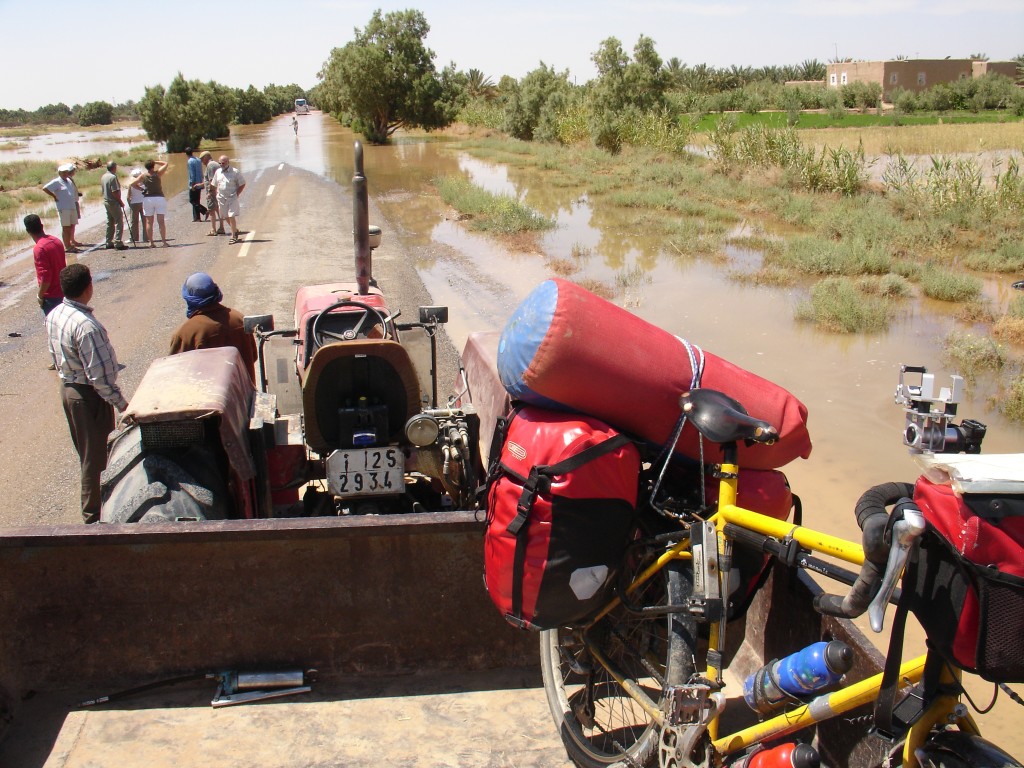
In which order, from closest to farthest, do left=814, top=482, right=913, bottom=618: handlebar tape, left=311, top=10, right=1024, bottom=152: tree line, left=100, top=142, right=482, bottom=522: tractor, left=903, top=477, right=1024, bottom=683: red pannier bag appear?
left=903, top=477, right=1024, bottom=683: red pannier bag, left=814, top=482, right=913, bottom=618: handlebar tape, left=100, top=142, right=482, bottom=522: tractor, left=311, top=10, right=1024, bottom=152: tree line

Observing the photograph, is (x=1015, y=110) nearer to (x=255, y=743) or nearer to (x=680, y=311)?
(x=680, y=311)

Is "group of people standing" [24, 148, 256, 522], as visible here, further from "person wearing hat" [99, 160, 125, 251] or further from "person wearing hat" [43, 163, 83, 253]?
"person wearing hat" [99, 160, 125, 251]

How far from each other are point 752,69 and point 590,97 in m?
76.3

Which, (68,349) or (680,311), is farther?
(680,311)

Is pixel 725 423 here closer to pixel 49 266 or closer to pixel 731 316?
pixel 49 266

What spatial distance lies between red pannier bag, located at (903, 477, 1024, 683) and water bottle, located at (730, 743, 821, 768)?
60 cm

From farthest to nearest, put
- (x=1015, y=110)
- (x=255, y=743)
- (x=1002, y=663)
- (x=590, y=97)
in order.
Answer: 1. (x=1015, y=110)
2. (x=590, y=97)
3. (x=255, y=743)
4. (x=1002, y=663)

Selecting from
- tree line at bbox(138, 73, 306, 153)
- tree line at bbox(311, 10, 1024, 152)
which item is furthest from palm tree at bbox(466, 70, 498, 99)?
tree line at bbox(138, 73, 306, 153)

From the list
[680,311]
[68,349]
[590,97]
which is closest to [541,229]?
[680,311]

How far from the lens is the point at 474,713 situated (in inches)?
138

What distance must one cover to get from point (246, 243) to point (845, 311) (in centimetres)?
1131

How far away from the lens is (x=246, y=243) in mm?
17625

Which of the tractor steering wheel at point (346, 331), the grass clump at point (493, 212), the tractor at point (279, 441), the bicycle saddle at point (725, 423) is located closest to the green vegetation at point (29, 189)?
the grass clump at point (493, 212)

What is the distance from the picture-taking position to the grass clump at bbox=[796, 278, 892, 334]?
12094mm
